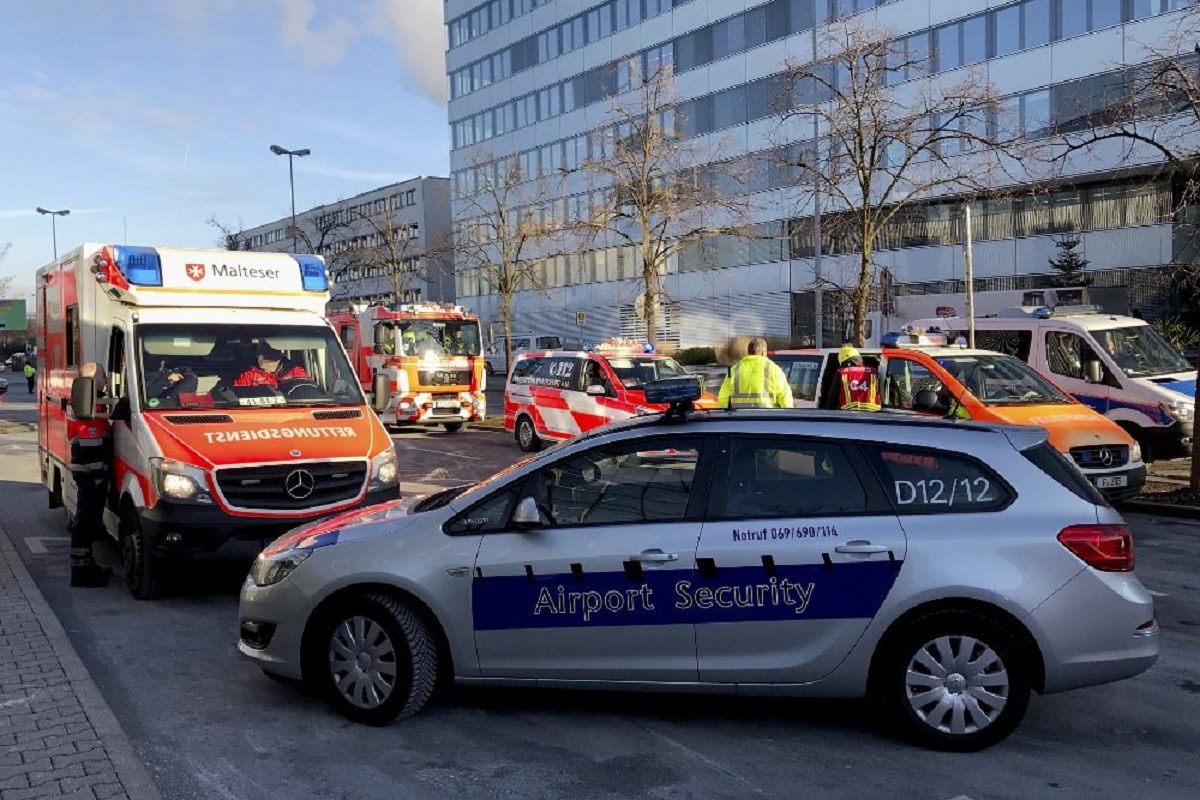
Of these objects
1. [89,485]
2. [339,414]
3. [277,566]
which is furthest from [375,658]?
[89,485]

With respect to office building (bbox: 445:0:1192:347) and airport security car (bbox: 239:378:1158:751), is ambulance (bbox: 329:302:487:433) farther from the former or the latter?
airport security car (bbox: 239:378:1158:751)

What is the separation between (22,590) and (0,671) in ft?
7.02

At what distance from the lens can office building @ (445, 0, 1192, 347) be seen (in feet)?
101

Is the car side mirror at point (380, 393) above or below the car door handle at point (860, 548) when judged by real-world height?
above

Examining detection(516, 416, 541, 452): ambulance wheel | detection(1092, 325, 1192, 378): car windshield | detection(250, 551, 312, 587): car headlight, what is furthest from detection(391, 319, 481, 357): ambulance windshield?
detection(250, 551, 312, 587): car headlight

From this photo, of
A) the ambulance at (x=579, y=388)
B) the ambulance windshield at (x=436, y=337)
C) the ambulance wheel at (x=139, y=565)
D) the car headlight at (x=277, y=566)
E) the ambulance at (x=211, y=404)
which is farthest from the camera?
the ambulance windshield at (x=436, y=337)

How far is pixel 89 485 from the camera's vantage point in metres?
8.28

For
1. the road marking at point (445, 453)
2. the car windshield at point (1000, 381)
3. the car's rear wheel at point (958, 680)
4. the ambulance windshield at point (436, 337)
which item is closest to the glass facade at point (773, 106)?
the ambulance windshield at point (436, 337)

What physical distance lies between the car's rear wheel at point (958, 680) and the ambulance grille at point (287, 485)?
4.42m

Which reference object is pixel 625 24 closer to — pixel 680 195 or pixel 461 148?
pixel 461 148

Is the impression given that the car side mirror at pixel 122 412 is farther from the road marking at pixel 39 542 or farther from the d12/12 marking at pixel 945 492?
the d12/12 marking at pixel 945 492

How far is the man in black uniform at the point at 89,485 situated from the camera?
26.7 ft

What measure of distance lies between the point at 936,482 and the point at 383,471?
14.9 ft

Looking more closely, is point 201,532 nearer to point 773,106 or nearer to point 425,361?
point 773,106
